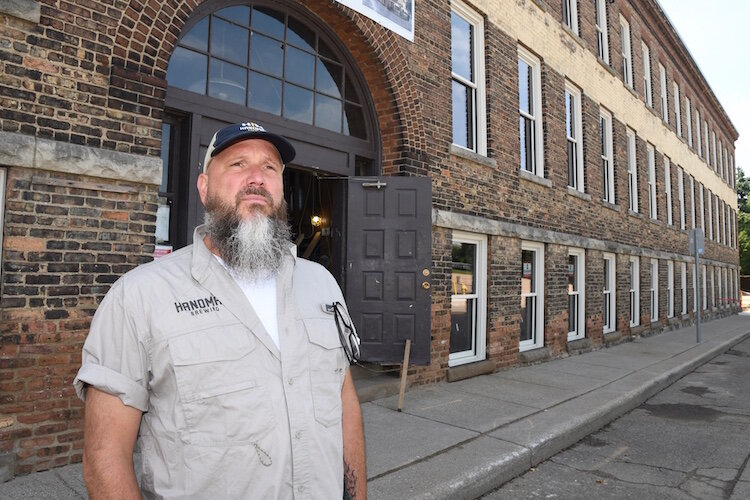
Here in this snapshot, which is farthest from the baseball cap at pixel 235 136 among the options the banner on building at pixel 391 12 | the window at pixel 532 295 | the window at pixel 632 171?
the window at pixel 632 171

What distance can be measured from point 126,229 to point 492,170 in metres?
5.73

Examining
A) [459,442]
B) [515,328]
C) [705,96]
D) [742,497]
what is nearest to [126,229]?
[459,442]

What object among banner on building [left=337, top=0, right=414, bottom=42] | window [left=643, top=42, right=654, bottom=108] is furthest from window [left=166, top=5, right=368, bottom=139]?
window [left=643, top=42, right=654, bottom=108]

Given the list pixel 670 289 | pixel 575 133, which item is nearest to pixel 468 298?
pixel 575 133

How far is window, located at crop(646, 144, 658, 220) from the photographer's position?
15.4m

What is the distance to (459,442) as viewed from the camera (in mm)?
4469

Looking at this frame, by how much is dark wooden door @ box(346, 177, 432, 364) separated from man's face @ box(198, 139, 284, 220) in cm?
391

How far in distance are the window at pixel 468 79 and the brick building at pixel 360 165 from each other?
0.11 ft

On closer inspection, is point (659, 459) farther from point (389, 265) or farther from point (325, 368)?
point (325, 368)

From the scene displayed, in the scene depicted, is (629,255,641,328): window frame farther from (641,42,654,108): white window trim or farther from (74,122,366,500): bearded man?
(74,122,366,500): bearded man

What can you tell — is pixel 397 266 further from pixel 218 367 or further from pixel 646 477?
pixel 218 367

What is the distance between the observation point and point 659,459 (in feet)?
15.4

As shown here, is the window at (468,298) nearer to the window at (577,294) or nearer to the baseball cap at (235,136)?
the window at (577,294)

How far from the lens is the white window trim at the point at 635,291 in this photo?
13789mm
